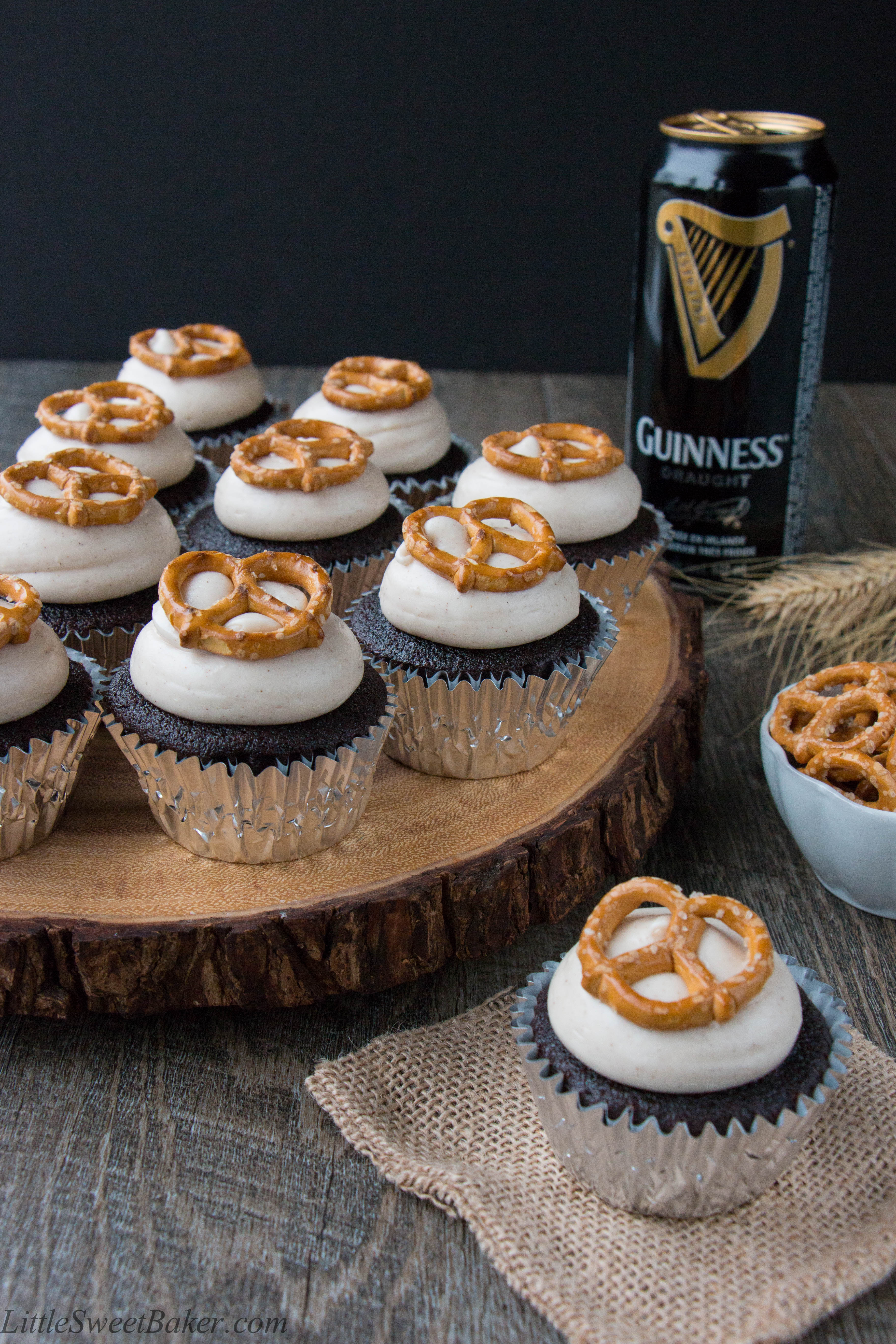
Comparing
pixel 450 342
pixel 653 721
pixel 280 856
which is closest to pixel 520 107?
pixel 450 342

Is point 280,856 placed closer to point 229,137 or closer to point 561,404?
point 561,404

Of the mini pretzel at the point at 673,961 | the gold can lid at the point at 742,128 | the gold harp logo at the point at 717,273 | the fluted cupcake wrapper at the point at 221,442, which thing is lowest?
the fluted cupcake wrapper at the point at 221,442

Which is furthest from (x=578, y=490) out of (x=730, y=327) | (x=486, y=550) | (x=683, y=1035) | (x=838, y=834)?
(x=683, y=1035)

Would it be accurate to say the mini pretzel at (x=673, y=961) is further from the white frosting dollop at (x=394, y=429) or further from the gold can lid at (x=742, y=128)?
the gold can lid at (x=742, y=128)

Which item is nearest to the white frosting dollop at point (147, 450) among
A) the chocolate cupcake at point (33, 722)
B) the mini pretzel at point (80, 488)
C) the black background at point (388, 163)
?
Result: the mini pretzel at point (80, 488)

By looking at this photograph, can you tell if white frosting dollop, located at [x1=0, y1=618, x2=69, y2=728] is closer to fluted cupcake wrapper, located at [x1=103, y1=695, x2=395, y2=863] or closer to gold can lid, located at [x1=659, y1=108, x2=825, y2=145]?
fluted cupcake wrapper, located at [x1=103, y1=695, x2=395, y2=863]

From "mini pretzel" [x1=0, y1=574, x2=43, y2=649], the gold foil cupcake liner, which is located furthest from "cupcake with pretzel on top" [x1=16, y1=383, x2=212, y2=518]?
the gold foil cupcake liner
